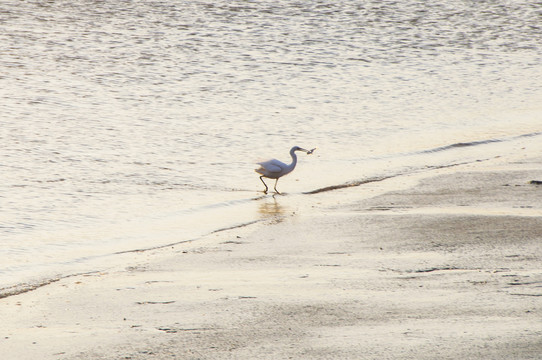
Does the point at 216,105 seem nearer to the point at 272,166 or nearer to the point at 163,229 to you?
the point at 272,166

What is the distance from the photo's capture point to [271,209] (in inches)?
353

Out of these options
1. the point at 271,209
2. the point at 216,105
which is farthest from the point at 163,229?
the point at 216,105

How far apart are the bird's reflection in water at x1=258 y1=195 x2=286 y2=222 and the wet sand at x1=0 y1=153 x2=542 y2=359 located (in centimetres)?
35

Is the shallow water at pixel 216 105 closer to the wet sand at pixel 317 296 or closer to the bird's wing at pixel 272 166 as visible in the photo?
the bird's wing at pixel 272 166

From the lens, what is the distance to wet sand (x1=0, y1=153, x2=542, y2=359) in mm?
4777

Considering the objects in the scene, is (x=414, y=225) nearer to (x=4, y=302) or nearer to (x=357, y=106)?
(x=4, y=302)

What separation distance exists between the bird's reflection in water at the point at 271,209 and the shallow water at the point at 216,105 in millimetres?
57

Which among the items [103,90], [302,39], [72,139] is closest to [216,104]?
[103,90]

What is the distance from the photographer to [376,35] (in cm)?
2198

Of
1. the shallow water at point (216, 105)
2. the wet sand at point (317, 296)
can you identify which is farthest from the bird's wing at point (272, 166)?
the wet sand at point (317, 296)

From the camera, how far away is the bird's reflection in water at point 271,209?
8539mm

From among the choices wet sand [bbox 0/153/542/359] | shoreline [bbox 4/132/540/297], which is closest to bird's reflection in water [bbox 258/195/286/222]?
Answer: shoreline [bbox 4/132/540/297]

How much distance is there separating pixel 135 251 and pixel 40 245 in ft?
3.04

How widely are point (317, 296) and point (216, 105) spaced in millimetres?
9321
